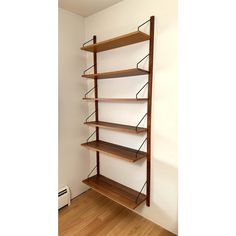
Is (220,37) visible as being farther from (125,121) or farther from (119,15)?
(119,15)

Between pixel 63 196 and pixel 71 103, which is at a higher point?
pixel 71 103

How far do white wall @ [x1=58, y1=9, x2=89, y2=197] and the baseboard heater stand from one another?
7 cm

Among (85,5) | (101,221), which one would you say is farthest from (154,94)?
(101,221)

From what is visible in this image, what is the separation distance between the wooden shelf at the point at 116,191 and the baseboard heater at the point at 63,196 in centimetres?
28

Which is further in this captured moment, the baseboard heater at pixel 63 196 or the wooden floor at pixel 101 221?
the baseboard heater at pixel 63 196

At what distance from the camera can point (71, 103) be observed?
2145 millimetres

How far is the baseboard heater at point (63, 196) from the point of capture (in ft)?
6.55

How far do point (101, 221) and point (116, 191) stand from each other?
0.34 metres

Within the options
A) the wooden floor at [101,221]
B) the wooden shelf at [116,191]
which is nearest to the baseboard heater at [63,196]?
the wooden floor at [101,221]

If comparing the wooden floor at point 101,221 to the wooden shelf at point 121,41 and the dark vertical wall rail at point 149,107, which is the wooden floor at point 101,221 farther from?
the wooden shelf at point 121,41

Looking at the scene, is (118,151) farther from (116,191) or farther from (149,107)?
(149,107)
